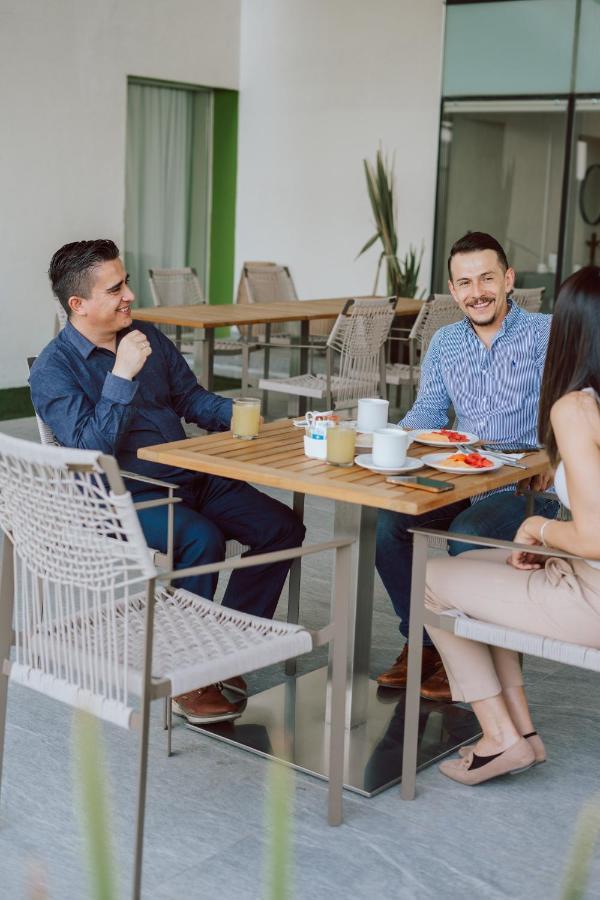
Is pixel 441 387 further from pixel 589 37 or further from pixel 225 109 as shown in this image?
pixel 225 109

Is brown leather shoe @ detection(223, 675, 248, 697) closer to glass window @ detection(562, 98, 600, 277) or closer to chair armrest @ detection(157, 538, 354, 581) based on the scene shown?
chair armrest @ detection(157, 538, 354, 581)

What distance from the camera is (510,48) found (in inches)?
339

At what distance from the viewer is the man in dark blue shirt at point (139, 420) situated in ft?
9.24

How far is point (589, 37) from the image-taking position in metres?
8.31

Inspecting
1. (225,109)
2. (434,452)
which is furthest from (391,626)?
(225,109)

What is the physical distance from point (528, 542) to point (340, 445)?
463mm

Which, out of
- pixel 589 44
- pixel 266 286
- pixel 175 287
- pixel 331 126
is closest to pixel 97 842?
pixel 175 287

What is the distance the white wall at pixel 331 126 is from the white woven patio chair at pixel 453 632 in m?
7.10

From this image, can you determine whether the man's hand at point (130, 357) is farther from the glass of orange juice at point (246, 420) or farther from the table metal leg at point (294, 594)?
the table metal leg at point (294, 594)

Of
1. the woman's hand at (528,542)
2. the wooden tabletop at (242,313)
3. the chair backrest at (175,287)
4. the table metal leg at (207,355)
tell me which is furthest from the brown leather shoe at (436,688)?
the chair backrest at (175,287)

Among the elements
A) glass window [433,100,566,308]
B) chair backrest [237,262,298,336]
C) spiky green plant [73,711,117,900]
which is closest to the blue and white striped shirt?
spiky green plant [73,711,117,900]

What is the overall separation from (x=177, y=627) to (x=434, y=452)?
0.84 metres

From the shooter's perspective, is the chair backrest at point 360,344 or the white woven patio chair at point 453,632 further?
the chair backrest at point 360,344

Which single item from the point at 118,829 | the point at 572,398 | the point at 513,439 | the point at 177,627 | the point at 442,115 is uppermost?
the point at 442,115
